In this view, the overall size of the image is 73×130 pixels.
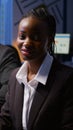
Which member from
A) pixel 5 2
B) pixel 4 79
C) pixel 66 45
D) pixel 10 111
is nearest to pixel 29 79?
pixel 10 111

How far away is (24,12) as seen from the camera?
12.1ft

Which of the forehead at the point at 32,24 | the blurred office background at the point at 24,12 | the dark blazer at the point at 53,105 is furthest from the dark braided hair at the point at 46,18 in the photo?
the blurred office background at the point at 24,12

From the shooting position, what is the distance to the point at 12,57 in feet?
5.30

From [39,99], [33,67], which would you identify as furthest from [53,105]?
[33,67]

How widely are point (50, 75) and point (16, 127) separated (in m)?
0.23

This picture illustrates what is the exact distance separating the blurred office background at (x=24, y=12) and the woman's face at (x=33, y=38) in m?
2.70

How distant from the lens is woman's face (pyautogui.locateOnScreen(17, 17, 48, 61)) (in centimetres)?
97

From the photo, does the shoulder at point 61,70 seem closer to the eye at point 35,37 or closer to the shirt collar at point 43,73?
the shirt collar at point 43,73

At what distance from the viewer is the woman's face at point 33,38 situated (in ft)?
3.18

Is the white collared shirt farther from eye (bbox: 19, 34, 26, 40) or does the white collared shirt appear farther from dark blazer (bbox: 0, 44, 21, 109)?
dark blazer (bbox: 0, 44, 21, 109)

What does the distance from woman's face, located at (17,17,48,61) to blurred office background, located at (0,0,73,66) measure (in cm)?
270

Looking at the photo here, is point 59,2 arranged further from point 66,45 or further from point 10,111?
point 10,111

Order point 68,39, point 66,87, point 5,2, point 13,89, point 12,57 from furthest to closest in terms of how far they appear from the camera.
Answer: point 68,39 < point 5,2 < point 12,57 < point 13,89 < point 66,87

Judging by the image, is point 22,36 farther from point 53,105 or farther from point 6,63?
point 6,63
